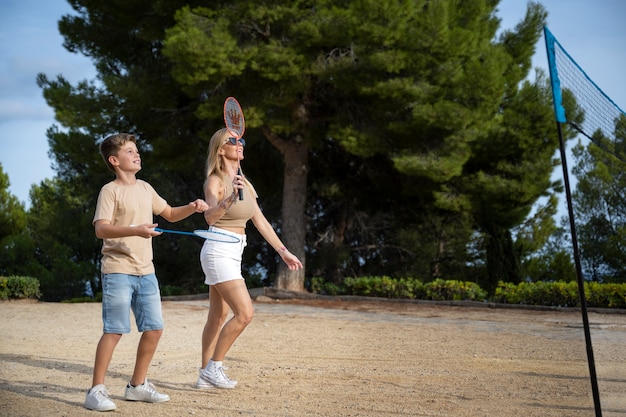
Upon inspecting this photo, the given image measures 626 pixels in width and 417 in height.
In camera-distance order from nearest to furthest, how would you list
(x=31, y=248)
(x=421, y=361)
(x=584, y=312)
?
(x=584, y=312), (x=421, y=361), (x=31, y=248)

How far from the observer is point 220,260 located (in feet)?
18.7

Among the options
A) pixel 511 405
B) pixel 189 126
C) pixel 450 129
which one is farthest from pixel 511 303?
pixel 511 405

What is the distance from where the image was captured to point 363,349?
8.88m

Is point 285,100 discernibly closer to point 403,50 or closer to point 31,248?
point 403,50

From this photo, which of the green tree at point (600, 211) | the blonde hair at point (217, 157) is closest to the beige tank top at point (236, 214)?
the blonde hair at point (217, 157)

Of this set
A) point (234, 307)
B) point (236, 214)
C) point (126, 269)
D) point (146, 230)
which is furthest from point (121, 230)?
point (234, 307)

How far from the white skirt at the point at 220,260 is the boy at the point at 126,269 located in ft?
1.18

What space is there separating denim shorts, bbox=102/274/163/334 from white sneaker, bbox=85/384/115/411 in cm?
39

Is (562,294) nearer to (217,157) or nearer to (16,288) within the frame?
(217,157)

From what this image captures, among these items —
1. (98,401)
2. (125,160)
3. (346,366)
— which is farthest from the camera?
(346,366)

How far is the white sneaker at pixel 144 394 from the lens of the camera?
5445 mm

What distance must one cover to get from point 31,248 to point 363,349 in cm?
1904

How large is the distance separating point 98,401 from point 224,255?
4.36 feet

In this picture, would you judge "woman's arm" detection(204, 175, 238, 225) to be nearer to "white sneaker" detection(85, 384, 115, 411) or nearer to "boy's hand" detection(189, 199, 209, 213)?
"boy's hand" detection(189, 199, 209, 213)
